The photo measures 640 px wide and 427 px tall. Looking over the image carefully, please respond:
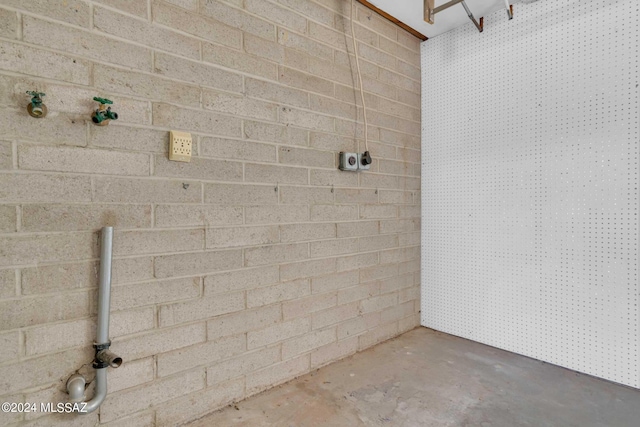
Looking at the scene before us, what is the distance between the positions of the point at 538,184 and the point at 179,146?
225cm

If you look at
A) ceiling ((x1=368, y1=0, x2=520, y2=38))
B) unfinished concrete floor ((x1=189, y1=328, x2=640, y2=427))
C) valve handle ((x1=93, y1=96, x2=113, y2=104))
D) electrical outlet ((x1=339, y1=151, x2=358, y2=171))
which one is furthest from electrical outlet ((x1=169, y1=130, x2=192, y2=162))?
ceiling ((x1=368, y1=0, x2=520, y2=38))

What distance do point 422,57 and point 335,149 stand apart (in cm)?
140

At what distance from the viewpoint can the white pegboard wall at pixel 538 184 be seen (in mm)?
1952

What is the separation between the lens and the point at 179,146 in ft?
5.05

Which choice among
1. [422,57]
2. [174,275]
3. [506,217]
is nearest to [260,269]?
[174,275]

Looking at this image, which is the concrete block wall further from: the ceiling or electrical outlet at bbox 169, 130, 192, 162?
the ceiling

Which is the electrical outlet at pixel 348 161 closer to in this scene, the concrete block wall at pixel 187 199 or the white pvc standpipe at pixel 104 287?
the concrete block wall at pixel 187 199

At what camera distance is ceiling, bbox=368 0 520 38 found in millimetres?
2344

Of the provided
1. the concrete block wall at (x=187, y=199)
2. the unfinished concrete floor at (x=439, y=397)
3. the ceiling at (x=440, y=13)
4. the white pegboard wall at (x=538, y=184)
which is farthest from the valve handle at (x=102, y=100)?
the white pegboard wall at (x=538, y=184)

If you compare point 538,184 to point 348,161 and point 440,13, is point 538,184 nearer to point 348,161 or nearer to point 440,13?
point 348,161

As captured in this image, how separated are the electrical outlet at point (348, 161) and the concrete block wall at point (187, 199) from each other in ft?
0.19

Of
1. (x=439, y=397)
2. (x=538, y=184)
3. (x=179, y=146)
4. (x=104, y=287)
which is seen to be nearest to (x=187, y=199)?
(x=179, y=146)

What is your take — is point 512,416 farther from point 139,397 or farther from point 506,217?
point 139,397

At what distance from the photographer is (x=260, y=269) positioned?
6.09ft
